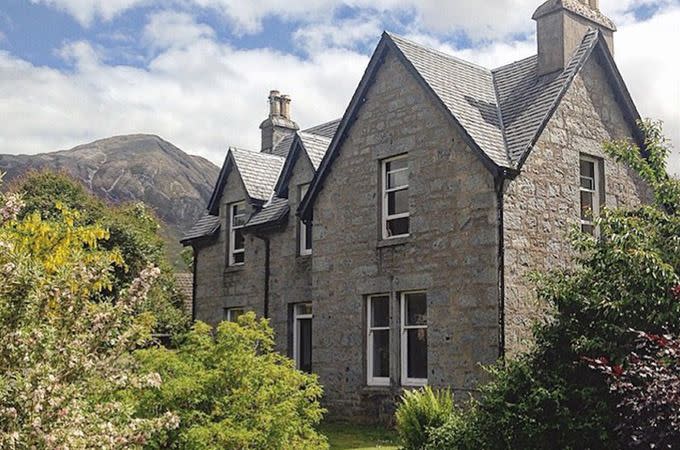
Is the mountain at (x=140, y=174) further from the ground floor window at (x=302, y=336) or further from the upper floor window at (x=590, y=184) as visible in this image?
the upper floor window at (x=590, y=184)

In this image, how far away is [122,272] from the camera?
32.9 meters

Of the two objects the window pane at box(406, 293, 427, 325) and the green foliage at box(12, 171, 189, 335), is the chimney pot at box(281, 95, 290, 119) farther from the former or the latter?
the window pane at box(406, 293, 427, 325)

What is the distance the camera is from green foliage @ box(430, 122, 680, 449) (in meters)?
11.0

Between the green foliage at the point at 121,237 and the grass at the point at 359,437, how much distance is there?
1171 cm

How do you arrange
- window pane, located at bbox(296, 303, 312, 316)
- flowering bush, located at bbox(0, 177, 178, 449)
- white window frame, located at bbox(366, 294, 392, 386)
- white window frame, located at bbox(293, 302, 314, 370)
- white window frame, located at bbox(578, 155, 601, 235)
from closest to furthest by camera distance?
flowering bush, located at bbox(0, 177, 178, 449)
white window frame, located at bbox(578, 155, 601, 235)
white window frame, located at bbox(366, 294, 392, 386)
white window frame, located at bbox(293, 302, 314, 370)
window pane, located at bbox(296, 303, 312, 316)

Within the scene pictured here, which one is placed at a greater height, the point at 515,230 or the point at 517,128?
the point at 517,128

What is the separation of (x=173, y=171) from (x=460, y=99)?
144160 millimetres

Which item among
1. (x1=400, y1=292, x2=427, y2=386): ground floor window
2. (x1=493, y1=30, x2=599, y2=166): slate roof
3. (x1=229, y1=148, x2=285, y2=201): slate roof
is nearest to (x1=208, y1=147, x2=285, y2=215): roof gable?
(x1=229, y1=148, x2=285, y2=201): slate roof

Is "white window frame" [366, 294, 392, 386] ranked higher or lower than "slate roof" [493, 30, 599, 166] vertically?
lower

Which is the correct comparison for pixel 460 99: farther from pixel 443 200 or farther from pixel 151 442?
pixel 151 442

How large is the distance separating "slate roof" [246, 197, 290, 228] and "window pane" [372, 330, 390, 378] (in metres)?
5.54

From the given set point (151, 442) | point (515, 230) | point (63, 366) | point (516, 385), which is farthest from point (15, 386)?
point (515, 230)

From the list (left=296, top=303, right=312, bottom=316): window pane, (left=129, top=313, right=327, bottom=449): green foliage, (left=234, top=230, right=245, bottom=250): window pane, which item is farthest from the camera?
(left=234, top=230, right=245, bottom=250): window pane

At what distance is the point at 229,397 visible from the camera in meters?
10.8
